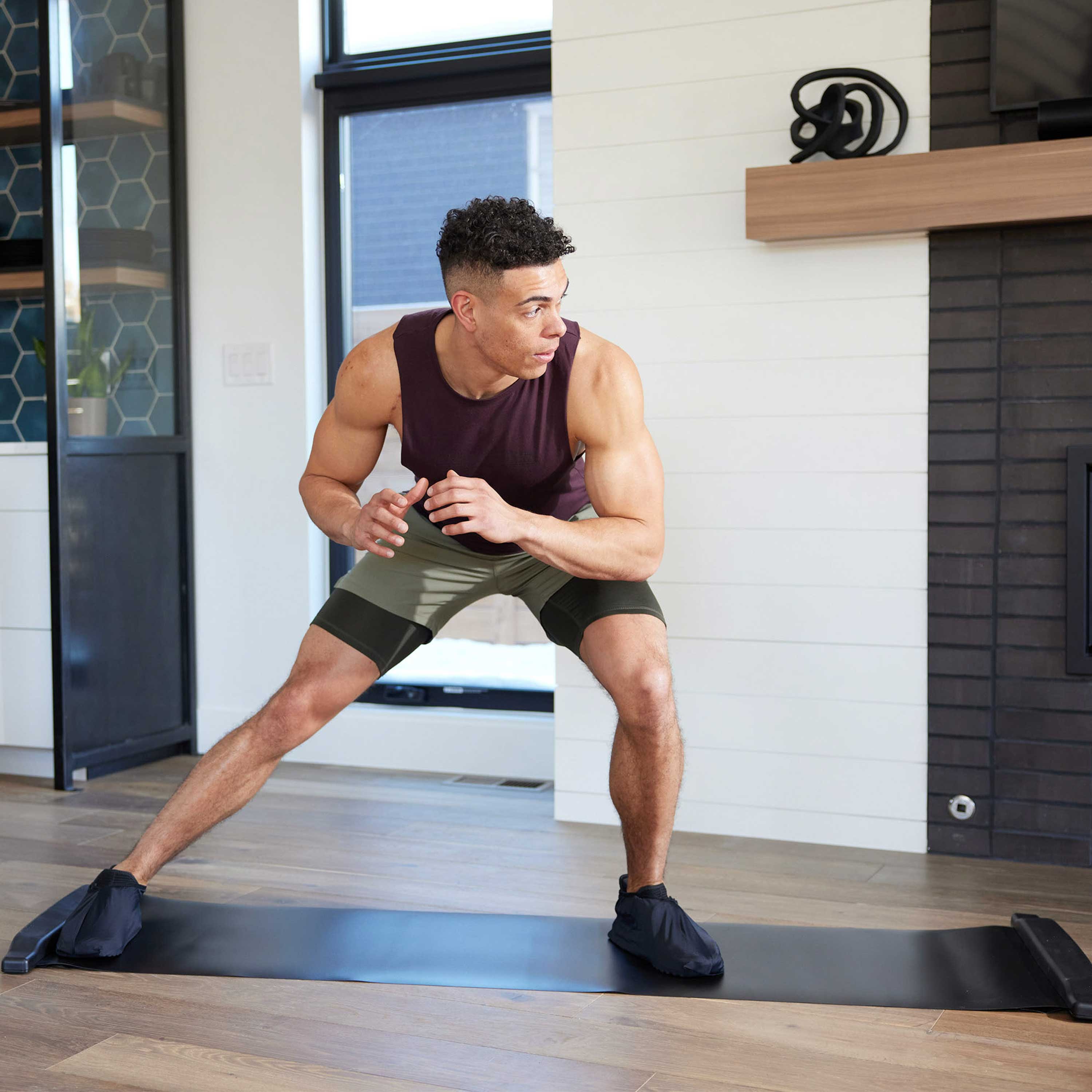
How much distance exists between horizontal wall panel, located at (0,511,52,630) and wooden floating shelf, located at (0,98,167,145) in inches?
34.7

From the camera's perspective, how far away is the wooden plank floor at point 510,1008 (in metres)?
1.60

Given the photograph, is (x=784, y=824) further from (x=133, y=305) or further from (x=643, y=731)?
(x=133, y=305)

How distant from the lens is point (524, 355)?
1989 millimetres

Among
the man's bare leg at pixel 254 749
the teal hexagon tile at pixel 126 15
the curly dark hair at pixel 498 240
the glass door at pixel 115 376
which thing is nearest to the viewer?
the curly dark hair at pixel 498 240

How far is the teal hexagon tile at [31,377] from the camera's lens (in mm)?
3865

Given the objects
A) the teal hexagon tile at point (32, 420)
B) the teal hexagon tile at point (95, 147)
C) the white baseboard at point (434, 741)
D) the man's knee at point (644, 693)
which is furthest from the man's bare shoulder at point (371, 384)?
the teal hexagon tile at point (32, 420)

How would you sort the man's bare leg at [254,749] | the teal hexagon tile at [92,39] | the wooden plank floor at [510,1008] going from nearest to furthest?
1. the wooden plank floor at [510,1008]
2. the man's bare leg at [254,749]
3. the teal hexagon tile at [92,39]

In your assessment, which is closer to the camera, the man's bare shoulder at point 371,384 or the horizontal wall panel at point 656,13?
the man's bare shoulder at point 371,384

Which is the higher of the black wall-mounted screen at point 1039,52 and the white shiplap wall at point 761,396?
the black wall-mounted screen at point 1039,52

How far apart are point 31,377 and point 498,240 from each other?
2.42m

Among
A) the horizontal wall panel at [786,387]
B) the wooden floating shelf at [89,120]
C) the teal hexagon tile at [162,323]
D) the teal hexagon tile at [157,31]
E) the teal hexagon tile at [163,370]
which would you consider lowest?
the horizontal wall panel at [786,387]

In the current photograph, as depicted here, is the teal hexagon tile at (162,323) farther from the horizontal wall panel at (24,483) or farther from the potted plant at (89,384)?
the horizontal wall panel at (24,483)

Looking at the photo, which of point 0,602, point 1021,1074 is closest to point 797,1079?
point 1021,1074

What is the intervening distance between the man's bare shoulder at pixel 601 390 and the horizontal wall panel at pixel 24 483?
5.84 ft
